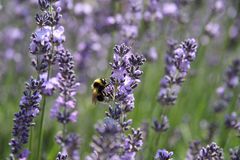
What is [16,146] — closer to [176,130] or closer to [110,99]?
[110,99]

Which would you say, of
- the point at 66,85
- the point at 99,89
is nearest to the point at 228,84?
the point at 99,89

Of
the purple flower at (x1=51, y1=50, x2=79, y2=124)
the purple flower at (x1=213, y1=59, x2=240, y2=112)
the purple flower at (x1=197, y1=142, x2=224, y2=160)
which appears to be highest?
the purple flower at (x1=213, y1=59, x2=240, y2=112)

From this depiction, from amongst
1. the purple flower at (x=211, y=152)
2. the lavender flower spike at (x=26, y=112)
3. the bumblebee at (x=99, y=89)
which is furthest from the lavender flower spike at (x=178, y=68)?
the lavender flower spike at (x=26, y=112)

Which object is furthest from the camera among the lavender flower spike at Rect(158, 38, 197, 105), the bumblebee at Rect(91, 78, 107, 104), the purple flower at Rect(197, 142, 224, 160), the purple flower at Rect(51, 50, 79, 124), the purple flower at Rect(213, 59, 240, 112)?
the purple flower at Rect(213, 59, 240, 112)

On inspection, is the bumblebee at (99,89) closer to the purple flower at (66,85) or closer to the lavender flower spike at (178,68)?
the purple flower at (66,85)

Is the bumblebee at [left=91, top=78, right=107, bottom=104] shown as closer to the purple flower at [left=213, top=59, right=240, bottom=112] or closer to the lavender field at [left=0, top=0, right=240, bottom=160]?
the lavender field at [left=0, top=0, right=240, bottom=160]

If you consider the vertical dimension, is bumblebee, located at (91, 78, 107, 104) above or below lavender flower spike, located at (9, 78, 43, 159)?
above

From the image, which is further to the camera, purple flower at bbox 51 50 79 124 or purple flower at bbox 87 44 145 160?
purple flower at bbox 51 50 79 124

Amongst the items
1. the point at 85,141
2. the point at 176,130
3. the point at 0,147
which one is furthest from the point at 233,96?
the point at 0,147

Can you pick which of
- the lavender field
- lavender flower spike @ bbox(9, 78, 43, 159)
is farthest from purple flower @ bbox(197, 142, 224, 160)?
lavender flower spike @ bbox(9, 78, 43, 159)
